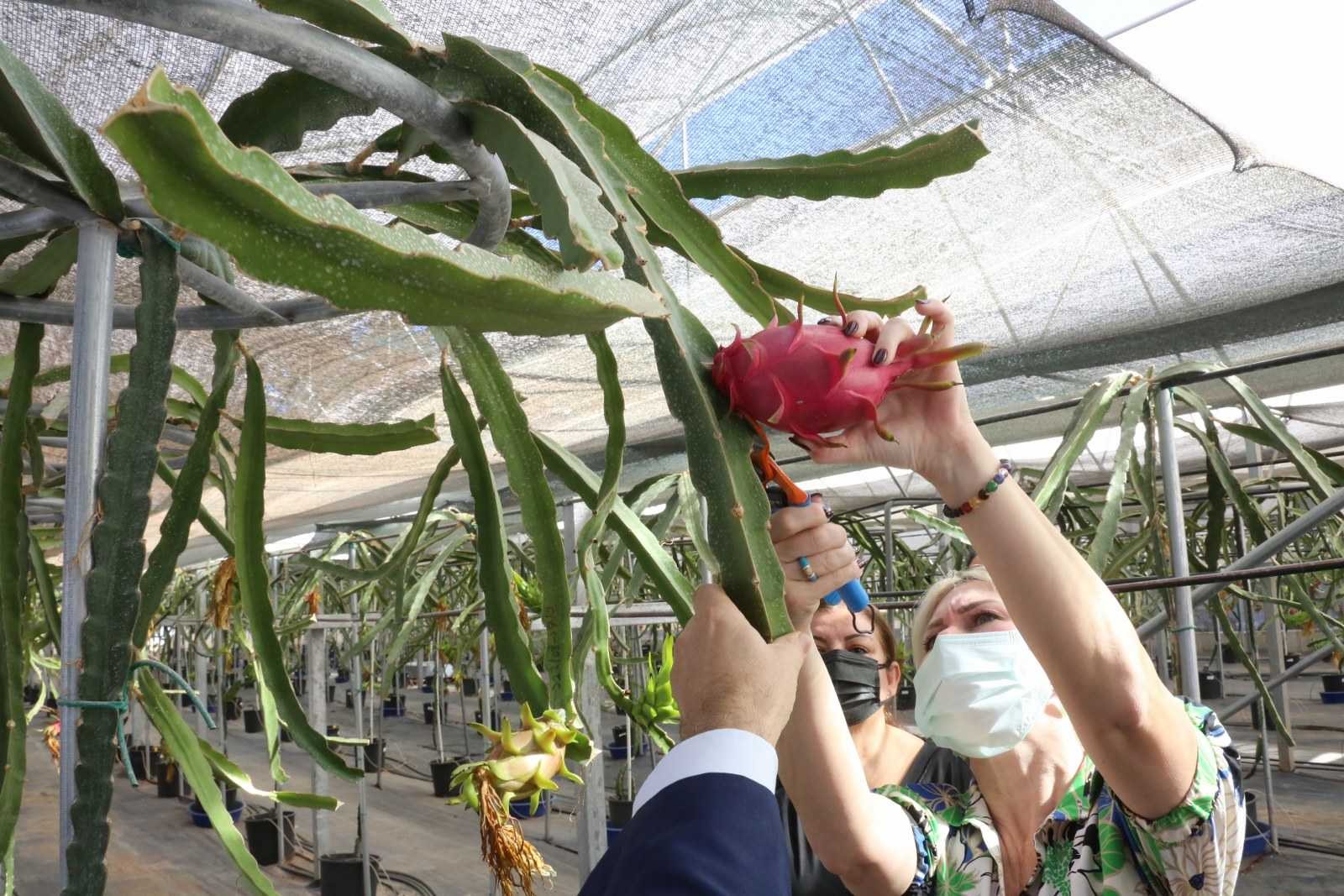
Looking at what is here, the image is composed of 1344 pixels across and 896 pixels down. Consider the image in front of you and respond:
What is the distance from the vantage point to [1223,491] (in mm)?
1431

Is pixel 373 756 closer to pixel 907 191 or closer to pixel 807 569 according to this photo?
pixel 907 191

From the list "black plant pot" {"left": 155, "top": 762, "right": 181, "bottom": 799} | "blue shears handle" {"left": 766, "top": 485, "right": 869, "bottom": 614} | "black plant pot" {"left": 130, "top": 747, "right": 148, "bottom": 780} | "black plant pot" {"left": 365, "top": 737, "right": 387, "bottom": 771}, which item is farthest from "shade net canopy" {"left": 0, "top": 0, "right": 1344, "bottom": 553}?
"black plant pot" {"left": 130, "top": 747, "right": 148, "bottom": 780}

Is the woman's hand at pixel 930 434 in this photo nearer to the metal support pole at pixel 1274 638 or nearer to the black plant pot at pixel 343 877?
the black plant pot at pixel 343 877

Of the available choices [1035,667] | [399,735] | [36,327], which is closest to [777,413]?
[36,327]

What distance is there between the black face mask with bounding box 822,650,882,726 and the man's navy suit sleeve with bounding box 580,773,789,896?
906 millimetres

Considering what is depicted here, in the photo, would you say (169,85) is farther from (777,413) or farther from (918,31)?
(918,31)

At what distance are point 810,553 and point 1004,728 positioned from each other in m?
0.54

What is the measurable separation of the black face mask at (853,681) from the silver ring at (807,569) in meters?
0.82

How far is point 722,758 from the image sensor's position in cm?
37

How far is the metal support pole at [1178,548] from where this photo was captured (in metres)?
1.20

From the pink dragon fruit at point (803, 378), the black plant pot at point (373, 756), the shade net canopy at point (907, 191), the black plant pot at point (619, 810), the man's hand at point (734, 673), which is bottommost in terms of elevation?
the black plant pot at point (619, 810)

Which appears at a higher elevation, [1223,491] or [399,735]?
[1223,491]

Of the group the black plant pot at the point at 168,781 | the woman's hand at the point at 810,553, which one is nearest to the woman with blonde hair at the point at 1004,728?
the woman's hand at the point at 810,553

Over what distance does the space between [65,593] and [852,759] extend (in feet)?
2.05
